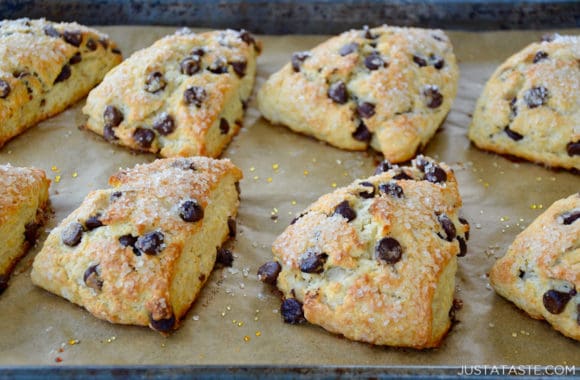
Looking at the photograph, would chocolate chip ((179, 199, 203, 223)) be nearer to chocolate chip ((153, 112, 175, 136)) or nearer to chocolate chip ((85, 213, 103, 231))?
chocolate chip ((85, 213, 103, 231))

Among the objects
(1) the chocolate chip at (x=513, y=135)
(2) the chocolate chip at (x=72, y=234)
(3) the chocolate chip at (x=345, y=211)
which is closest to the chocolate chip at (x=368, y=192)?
(3) the chocolate chip at (x=345, y=211)

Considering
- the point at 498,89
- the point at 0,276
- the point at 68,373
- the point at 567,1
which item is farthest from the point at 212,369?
the point at 567,1

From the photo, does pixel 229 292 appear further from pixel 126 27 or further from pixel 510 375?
pixel 126 27

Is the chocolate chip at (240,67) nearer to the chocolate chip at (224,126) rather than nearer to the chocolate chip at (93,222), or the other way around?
the chocolate chip at (224,126)

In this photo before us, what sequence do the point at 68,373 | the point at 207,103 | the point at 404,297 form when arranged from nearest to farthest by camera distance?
the point at 68,373, the point at 404,297, the point at 207,103

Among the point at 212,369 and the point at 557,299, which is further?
the point at 557,299

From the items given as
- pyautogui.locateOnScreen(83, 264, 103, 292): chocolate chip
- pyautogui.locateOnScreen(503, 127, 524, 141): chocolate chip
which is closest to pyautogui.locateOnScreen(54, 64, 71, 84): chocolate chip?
pyautogui.locateOnScreen(83, 264, 103, 292): chocolate chip

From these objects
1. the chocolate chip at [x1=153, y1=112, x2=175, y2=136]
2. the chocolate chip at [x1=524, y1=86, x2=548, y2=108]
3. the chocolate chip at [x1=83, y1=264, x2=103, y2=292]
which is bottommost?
the chocolate chip at [x1=83, y1=264, x2=103, y2=292]
